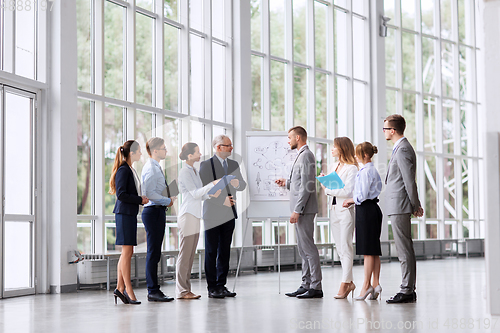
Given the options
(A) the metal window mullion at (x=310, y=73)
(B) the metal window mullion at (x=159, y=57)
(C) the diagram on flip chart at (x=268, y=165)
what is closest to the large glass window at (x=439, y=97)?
(A) the metal window mullion at (x=310, y=73)

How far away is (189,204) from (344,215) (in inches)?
60.5

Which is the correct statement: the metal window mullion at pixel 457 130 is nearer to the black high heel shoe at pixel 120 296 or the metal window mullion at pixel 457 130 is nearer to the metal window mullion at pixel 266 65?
the metal window mullion at pixel 266 65

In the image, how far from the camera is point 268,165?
6.85 m

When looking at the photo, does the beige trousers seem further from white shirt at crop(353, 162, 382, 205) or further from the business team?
white shirt at crop(353, 162, 382, 205)

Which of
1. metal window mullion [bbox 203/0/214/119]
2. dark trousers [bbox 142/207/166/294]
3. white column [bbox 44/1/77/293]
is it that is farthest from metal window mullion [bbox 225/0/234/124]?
dark trousers [bbox 142/207/166/294]

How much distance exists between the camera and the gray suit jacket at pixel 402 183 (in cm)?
530

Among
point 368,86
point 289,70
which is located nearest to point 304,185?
point 289,70

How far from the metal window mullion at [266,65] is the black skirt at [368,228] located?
6038 millimetres

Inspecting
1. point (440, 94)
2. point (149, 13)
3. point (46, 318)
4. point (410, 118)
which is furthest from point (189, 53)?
point (440, 94)

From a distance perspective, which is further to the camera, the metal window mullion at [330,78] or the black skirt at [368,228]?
the metal window mullion at [330,78]

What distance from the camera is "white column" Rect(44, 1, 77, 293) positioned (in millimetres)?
7137

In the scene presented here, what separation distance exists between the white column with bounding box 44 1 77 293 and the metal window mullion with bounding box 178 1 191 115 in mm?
2645

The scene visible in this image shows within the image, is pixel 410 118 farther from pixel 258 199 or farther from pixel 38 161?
pixel 38 161

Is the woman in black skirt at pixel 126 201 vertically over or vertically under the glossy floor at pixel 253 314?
over
